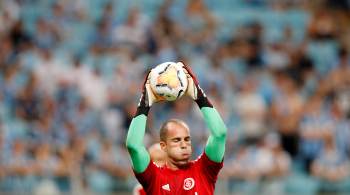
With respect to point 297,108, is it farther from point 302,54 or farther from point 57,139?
point 57,139

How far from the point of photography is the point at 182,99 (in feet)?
49.8

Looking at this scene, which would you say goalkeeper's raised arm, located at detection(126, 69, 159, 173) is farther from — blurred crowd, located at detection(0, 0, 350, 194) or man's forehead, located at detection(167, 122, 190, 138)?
blurred crowd, located at detection(0, 0, 350, 194)

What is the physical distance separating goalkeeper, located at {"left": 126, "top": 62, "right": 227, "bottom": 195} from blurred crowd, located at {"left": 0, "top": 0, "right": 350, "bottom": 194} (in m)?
6.39

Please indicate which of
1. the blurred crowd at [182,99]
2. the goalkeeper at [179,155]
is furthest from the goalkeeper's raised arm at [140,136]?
the blurred crowd at [182,99]

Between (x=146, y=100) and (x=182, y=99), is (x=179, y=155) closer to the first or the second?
(x=146, y=100)

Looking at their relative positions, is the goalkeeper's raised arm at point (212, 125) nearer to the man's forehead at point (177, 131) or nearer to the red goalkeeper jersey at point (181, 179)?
the red goalkeeper jersey at point (181, 179)

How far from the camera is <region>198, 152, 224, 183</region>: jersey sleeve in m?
7.76

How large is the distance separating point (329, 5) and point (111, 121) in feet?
18.3

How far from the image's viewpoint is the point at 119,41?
57.7 ft

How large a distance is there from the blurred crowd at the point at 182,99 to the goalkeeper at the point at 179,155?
6.39 metres

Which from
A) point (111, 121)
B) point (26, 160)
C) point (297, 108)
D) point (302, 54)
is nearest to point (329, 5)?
point (302, 54)

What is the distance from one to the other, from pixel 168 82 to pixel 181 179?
80cm

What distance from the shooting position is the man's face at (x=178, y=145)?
7.77 m

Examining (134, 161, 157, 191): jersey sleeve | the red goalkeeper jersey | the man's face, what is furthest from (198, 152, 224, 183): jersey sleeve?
(134, 161, 157, 191): jersey sleeve
